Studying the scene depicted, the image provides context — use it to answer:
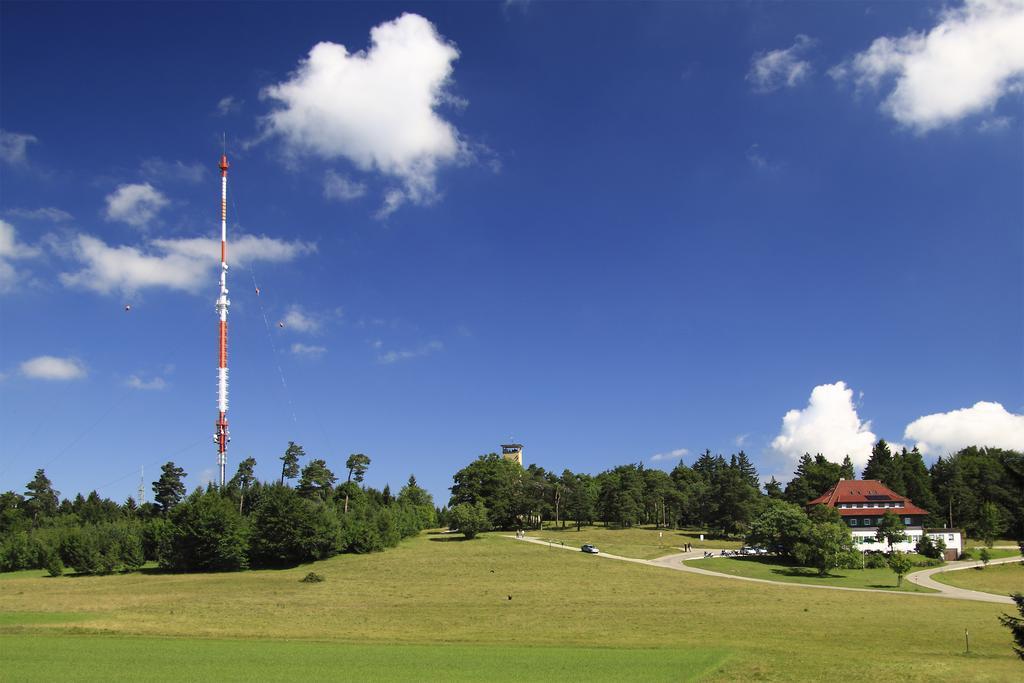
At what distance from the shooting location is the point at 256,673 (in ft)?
128

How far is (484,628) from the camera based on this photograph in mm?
55375

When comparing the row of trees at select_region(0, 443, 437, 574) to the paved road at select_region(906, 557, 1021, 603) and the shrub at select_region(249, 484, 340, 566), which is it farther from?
the paved road at select_region(906, 557, 1021, 603)

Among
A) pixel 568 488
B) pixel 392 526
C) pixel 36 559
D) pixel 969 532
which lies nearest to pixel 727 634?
pixel 392 526

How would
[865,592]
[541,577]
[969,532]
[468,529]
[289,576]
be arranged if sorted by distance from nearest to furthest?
1. [865,592]
2. [541,577]
3. [289,576]
4. [468,529]
5. [969,532]

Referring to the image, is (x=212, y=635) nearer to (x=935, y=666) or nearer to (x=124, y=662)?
(x=124, y=662)

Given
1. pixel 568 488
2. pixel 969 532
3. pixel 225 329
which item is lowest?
pixel 969 532

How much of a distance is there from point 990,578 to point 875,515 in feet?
121

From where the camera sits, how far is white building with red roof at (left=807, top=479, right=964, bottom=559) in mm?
121750

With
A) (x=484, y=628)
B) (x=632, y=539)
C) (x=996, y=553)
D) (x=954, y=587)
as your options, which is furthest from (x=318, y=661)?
(x=996, y=553)

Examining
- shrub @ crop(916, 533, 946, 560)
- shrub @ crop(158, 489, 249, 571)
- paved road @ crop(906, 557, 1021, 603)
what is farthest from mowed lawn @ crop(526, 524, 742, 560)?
shrub @ crop(158, 489, 249, 571)

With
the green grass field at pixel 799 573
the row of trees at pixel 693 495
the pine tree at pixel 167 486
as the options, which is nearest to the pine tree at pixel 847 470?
the row of trees at pixel 693 495

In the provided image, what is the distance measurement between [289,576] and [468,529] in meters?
40.7

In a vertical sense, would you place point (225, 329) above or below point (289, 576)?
above

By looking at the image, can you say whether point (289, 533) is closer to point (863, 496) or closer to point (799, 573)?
point (799, 573)
